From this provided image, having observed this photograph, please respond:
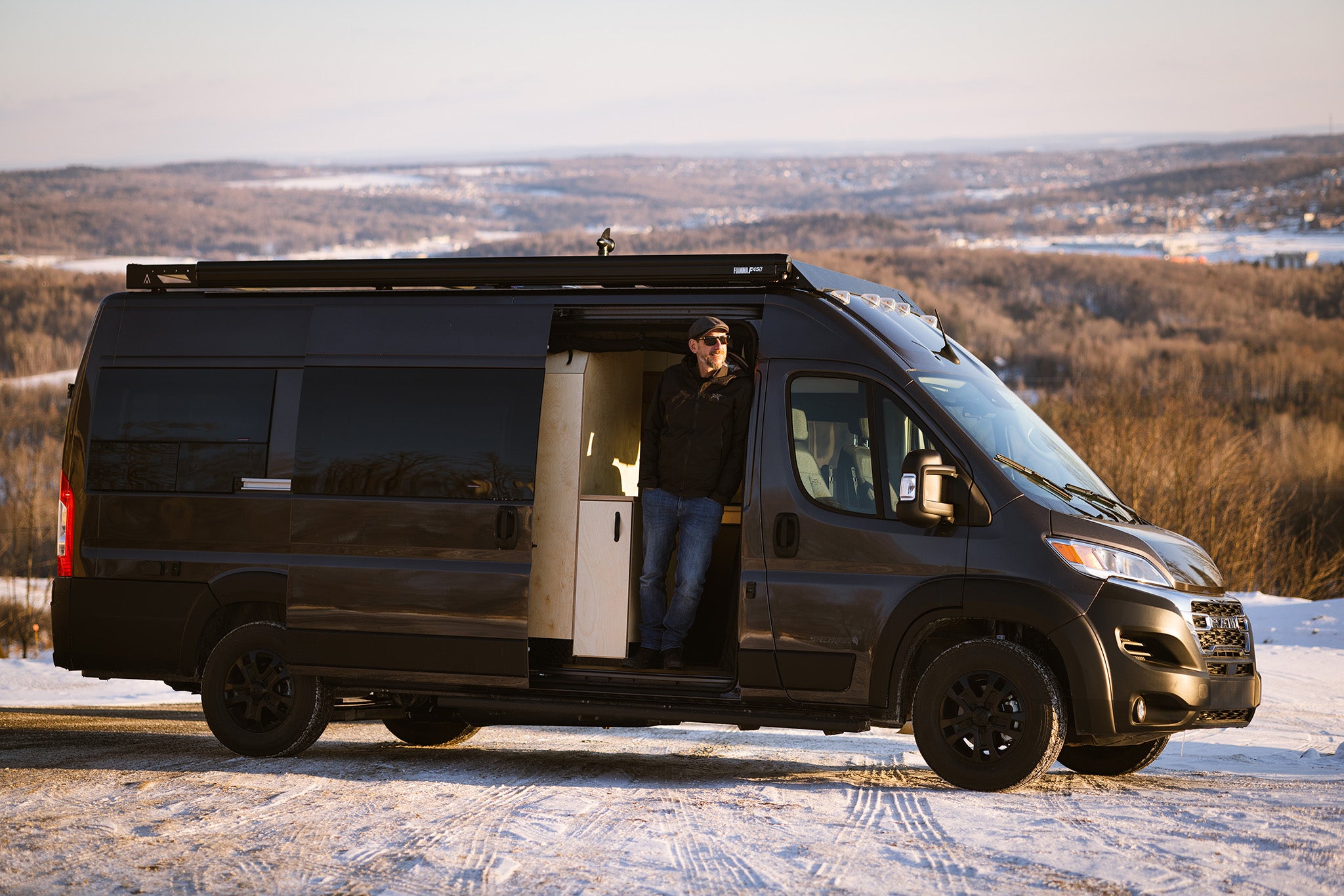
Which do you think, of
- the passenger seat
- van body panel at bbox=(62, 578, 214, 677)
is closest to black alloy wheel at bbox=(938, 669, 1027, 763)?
the passenger seat

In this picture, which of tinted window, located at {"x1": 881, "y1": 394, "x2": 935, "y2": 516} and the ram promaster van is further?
tinted window, located at {"x1": 881, "y1": 394, "x2": 935, "y2": 516}

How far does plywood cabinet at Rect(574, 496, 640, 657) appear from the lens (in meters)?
8.32

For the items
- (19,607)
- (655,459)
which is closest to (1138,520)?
(655,459)

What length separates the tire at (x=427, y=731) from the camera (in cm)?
955

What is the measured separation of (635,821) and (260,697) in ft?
10.2

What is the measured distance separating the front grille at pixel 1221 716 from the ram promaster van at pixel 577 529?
24 millimetres

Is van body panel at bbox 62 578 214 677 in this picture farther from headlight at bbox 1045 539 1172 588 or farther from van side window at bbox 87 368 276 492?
headlight at bbox 1045 539 1172 588

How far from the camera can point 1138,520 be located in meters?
7.60

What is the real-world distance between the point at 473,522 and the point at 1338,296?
109 metres

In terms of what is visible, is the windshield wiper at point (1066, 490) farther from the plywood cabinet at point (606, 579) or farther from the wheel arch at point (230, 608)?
the wheel arch at point (230, 608)

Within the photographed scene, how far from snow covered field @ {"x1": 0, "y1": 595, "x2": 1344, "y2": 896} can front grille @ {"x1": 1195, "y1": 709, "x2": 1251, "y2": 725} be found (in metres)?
0.37

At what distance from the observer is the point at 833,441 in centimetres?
752

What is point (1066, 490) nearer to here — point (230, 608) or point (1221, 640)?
point (1221, 640)

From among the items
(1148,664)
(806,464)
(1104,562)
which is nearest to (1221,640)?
(1148,664)
